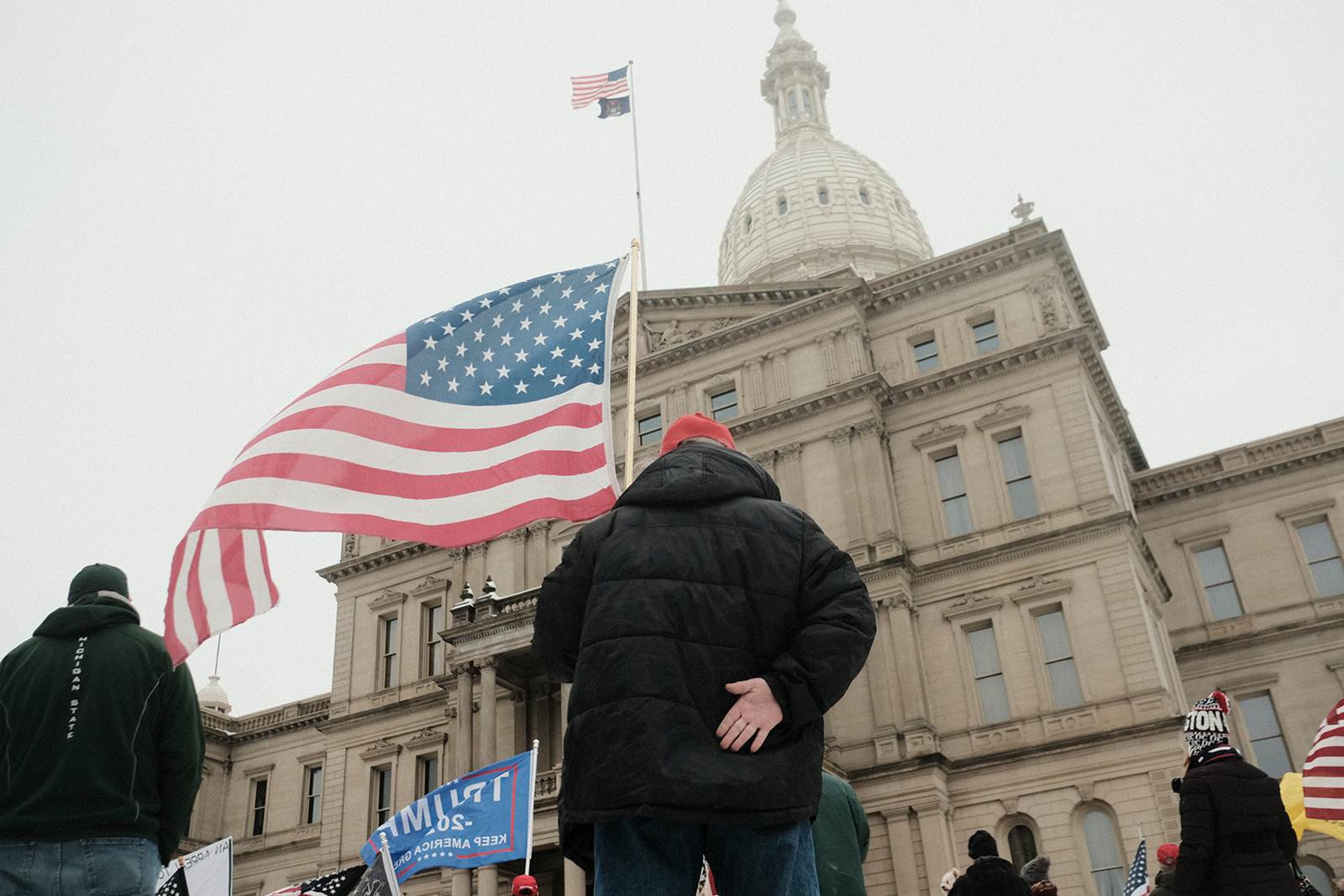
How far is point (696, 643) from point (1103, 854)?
24848mm

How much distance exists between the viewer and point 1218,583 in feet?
111

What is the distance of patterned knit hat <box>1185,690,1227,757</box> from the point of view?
6801mm

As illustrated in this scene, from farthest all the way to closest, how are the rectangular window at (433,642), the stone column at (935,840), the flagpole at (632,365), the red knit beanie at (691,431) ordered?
1. the rectangular window at (433,642)
2. the stone column at (935,840)
3. the flagpole at (632,365)
4. the red knit beanie at (691,431)

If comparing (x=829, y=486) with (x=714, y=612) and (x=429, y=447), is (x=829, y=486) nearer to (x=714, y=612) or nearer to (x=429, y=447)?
(x=429, y=447)

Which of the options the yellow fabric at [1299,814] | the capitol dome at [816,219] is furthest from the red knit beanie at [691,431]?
the capitol dome at [816,219]

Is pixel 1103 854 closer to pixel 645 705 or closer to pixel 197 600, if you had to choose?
pixel 197 600

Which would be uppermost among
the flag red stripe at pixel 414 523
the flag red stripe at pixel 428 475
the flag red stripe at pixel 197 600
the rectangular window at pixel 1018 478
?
the rectangular window at pixel 1018 478

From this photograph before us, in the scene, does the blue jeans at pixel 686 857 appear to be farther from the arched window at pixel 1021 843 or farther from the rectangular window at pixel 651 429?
the rectangular window at pixel 651 429

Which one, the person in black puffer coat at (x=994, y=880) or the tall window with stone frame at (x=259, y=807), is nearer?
the person in black puffer coat at (x=994, y=880)

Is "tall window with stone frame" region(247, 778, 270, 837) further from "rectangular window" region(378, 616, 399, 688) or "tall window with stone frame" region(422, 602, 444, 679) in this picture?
"tall window with stone frame" region(422, 602, 444, 679)

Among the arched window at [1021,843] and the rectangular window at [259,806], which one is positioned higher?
the rectangular window at [259,806]

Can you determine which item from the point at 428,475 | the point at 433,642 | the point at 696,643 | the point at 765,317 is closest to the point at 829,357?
the point at 765,317

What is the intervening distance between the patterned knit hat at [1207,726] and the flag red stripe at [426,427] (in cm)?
485

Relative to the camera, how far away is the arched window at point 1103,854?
24844 mm
